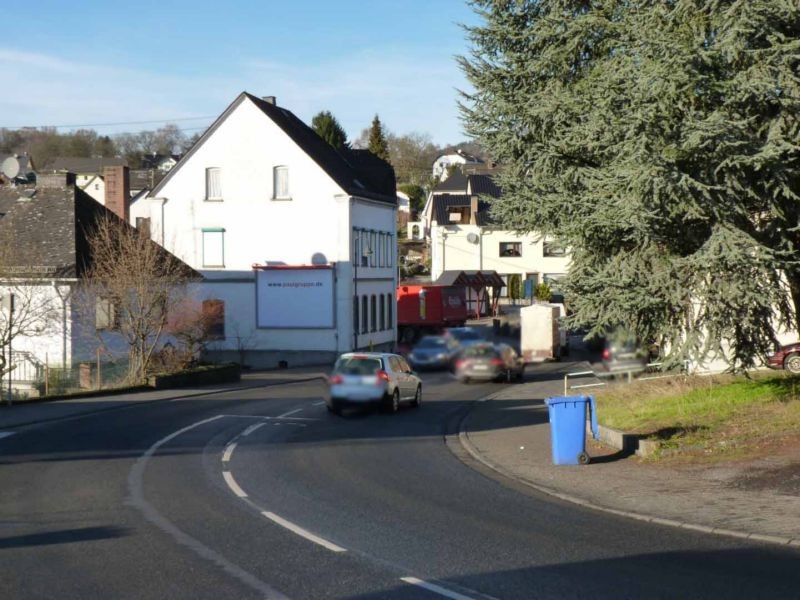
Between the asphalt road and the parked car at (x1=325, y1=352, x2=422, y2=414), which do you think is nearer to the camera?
the asphalt road

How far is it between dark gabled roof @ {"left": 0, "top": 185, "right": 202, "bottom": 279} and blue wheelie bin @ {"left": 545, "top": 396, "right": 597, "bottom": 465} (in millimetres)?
21949

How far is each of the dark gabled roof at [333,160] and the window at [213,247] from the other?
3412mm

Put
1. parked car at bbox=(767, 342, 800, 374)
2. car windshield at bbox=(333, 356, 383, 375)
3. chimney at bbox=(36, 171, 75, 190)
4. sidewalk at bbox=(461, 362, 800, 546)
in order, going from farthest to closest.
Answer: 1. chimney at bbox=(36, 171, 75, 190)
2. parked car at bbox=(767, 342, 800, 374)
3. car windshield at bbox=(333, 356, 383, 375)
4. sidewalk at bbox=(461, 362, 800, 546)

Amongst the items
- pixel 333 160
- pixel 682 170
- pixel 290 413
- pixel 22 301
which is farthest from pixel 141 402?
pixel 333 160

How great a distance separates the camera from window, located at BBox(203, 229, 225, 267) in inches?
1973

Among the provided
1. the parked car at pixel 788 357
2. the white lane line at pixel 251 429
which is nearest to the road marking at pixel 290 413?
the white lane line at pixel 251 429

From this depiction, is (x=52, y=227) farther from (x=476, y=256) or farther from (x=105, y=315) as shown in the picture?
(x=476, y=256)

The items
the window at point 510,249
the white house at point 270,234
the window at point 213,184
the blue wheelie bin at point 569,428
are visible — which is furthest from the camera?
the window at point 510,249

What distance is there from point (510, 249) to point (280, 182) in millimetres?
30265

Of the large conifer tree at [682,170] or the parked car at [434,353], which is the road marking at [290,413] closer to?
the parked car at [434,353]

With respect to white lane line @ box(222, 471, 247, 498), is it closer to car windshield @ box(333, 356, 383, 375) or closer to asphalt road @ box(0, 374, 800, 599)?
asphalt road @ box(0, 374, 800, 599)

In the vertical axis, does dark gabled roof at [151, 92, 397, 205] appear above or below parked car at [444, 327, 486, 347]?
above

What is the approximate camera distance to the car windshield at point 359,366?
1038 inches

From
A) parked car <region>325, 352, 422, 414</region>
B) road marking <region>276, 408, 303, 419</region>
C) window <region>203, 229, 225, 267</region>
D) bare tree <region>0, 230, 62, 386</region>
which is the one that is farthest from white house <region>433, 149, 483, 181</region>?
parked car <region>325, 352, 422, 414</region>
